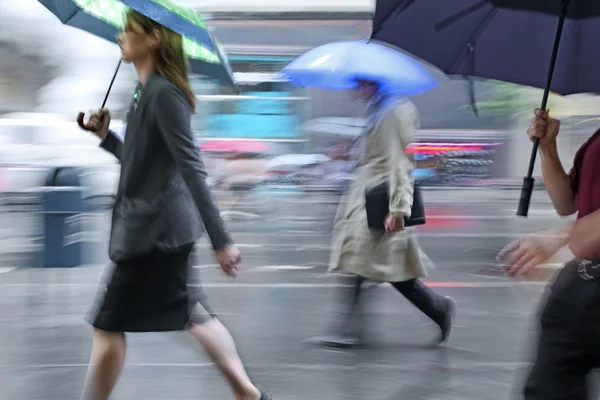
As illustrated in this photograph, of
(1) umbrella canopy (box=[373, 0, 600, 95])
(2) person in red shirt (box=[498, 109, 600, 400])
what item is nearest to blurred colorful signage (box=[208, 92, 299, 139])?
(1) umbrella canopy (box=[373, 0, 600, 95])

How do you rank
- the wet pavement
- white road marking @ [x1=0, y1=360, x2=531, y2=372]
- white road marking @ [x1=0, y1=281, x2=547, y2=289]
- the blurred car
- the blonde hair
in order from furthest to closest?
the blurred car < white road marking @ [x1=0, y1=281, x2=547, y2=289] < white road marking @ [x1=0, y1=360, x2=531, y2=372] < the wet pavement < the blonde hair

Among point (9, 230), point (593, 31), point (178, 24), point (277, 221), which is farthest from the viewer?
point (277, 221)

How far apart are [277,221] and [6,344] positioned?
7203mm

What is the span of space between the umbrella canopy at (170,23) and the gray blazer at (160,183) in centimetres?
22

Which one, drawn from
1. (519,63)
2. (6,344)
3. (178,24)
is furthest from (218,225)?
(6,344)

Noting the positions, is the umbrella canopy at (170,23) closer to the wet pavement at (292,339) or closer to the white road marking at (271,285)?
the wet pavement at (292,339)

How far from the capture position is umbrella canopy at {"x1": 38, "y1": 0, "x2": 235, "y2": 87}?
3426 mm

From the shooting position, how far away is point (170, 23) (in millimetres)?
A: 3361

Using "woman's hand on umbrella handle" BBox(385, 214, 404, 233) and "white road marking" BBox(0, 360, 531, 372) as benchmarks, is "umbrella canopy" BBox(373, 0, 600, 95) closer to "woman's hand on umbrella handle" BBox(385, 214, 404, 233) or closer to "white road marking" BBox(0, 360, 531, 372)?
"woman's hand on umbrella handle" BBox(385, 214, 404, 233)

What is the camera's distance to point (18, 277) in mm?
8125

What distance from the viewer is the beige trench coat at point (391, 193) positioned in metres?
5.26

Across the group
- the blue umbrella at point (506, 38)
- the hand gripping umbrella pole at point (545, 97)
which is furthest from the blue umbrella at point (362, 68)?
the hand gripping umbrella pole at point (545, 97)

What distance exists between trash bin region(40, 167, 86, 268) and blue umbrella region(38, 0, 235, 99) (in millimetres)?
2649

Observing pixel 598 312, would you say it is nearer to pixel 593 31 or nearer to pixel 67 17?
pixel 593 31
